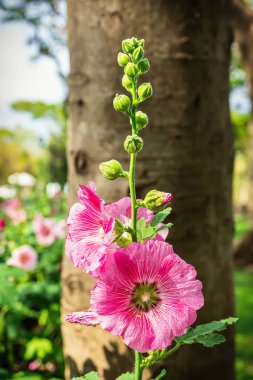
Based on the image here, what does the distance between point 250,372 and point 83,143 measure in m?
2.04

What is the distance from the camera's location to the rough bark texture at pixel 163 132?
1.94 m

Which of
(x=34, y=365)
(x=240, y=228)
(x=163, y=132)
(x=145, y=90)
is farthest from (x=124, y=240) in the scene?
(x=240, y=228)

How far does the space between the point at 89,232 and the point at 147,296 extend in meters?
0.18

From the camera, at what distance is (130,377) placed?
1.22 meters

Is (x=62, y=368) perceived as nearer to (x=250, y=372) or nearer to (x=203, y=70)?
(x=250, y=372)

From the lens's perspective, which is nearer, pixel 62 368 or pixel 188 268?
pixel 188 268

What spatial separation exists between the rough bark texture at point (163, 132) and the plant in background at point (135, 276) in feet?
3.04

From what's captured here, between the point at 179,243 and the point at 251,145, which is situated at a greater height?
the point at 251,145

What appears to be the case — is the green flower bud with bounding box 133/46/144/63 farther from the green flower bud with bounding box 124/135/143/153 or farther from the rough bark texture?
the rough bark texture

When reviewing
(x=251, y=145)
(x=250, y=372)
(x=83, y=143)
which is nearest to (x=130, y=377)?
(x=83, y=143)

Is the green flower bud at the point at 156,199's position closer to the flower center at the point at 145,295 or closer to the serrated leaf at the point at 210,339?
the flower center at the point at 145,295

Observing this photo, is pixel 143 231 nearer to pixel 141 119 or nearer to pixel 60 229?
pixel 141 119

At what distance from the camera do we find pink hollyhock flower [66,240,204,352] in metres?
0.89

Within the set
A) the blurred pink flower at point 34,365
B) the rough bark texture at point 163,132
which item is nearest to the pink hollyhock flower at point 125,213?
the rough bark texture at point 163,132
